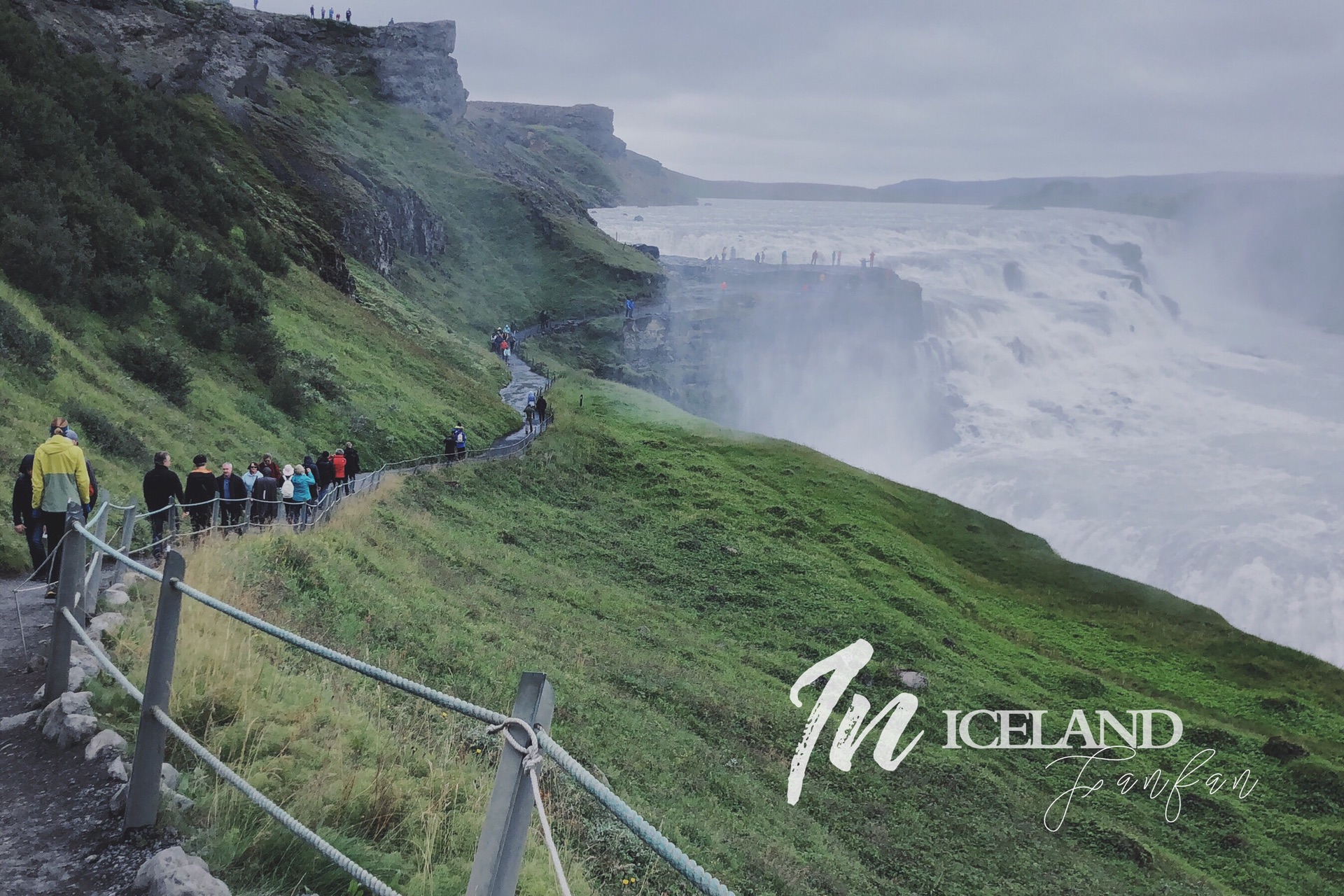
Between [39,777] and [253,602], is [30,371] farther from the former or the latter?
[39,777]

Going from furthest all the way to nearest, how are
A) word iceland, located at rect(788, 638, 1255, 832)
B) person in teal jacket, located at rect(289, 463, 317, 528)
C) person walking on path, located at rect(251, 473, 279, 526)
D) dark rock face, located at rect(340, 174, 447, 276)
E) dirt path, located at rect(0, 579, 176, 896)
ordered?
dark rock face, located at rect(340, 174, 447, 276) < word iceland, located at rect(788, 638, 1255, 832) < person in teal jacket, located at rect(289, 463, 317, 528) < person walking on path, located at rect(251, 473, 279, 526) < dirt path, located at rect(0, 579, 176, 896)

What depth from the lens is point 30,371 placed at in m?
20.0

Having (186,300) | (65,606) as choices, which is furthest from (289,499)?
(186,300)

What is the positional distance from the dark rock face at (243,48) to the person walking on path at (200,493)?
40995 mm

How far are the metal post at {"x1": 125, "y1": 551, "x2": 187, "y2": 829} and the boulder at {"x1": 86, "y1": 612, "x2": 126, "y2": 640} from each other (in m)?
3.43

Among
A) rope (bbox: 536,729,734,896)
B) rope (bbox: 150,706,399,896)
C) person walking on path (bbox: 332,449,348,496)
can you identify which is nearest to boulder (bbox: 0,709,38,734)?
rope (bbox: 150,706,399,896)

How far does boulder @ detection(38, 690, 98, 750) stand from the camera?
18.8 feet

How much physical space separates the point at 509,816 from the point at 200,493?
15.9 m

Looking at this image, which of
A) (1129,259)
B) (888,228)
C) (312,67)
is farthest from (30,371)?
Result: (1129,259)

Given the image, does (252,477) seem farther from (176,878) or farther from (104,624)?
(176,878)

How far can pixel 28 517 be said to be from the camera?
11.5 m

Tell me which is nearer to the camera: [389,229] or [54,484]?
[54,484]

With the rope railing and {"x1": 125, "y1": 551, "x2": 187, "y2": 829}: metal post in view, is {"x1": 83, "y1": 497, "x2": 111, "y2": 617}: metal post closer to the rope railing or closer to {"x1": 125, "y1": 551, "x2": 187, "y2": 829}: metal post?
the rope railing

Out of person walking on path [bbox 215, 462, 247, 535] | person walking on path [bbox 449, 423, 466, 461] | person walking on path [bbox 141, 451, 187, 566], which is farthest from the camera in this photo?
person walking on path [bbox 449, 423, 466, 461]
